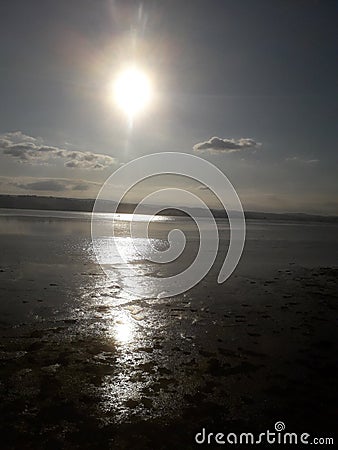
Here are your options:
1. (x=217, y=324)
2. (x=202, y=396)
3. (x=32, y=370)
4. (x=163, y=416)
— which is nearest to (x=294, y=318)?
(x=217, y=324)

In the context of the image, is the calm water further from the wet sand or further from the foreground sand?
the foreground sand

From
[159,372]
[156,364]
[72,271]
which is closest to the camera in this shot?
[159,372]

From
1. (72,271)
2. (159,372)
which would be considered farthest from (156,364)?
(72,271)

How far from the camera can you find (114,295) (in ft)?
50.2

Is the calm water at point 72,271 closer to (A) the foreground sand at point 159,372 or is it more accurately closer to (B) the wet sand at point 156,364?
(B) the wet sand at point 156,364

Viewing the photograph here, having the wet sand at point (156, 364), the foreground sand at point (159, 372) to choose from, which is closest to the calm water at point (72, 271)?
the wet sand at point (156, 364)

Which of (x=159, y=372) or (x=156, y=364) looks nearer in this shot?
(x=159, y=372)

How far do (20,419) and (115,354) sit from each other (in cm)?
327

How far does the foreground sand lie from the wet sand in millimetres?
27

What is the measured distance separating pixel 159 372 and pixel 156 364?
0.43 meters

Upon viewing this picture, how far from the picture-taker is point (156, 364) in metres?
8.73

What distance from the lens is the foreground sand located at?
20.4 ft

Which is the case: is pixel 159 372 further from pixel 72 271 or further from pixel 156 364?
pixel 72 271

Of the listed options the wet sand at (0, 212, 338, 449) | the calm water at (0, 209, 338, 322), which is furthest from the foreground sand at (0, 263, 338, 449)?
the calm water at (0, 209, 338, 322)
